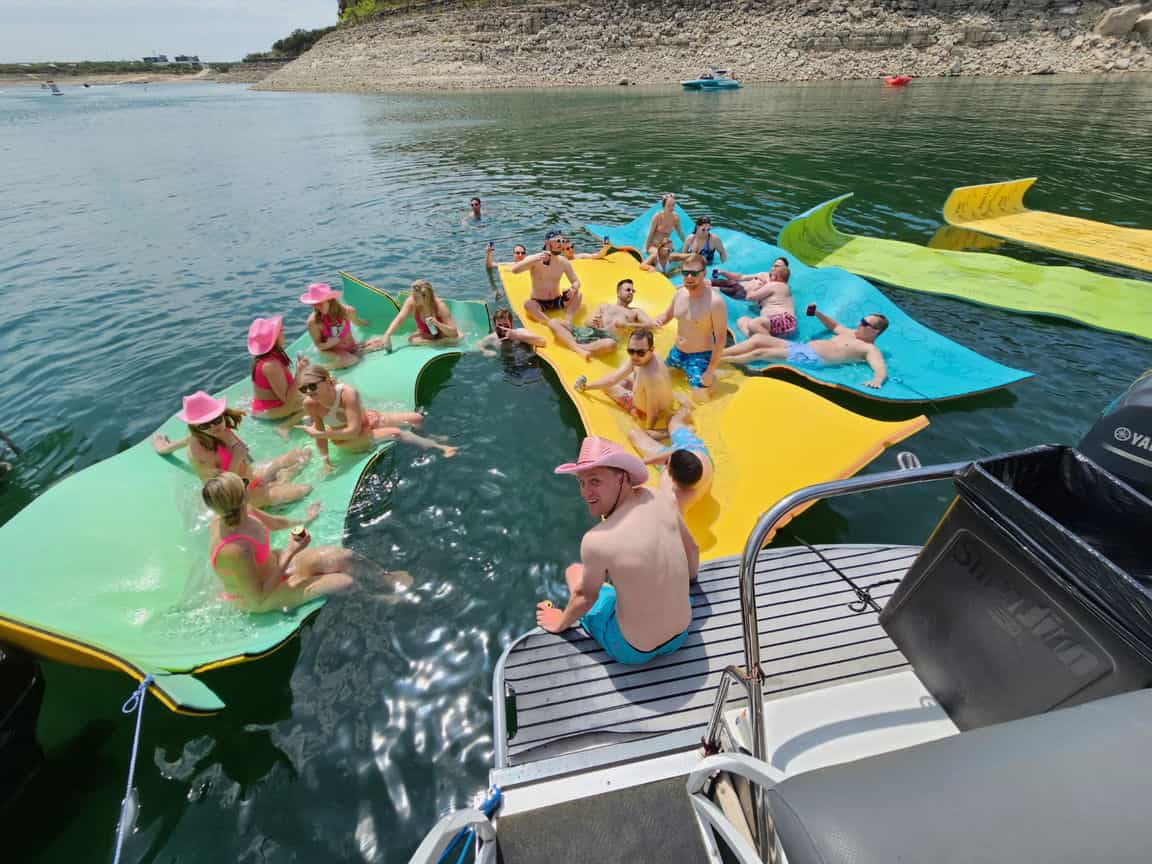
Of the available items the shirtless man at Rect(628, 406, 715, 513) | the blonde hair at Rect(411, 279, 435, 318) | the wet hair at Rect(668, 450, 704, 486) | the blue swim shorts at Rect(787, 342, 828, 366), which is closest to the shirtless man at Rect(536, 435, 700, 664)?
the shirtless man at Rect(628, 406, 715, 513)

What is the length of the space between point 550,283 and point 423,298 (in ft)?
7.04

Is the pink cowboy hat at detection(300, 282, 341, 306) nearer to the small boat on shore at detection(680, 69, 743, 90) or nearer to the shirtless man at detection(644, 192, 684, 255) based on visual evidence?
Answer: the shirtless man at detection(644, 192, 684, 255)

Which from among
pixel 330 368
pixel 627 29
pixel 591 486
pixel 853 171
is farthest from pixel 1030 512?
pixel 627 29

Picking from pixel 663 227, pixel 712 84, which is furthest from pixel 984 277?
pixel 712 84

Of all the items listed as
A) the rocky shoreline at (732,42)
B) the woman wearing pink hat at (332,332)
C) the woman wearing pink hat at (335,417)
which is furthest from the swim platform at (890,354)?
the rocky shoreline at (732,42)

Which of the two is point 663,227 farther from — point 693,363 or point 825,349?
point 693,363

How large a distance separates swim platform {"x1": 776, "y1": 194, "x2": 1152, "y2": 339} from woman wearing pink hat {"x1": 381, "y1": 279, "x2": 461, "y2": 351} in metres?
7.79

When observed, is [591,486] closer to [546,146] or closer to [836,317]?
[836,317]

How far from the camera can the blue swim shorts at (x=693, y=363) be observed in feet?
22.7

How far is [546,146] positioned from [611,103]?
1868 centimetres

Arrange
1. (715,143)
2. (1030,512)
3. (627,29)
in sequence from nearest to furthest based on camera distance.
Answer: (1030,512)
(715,143)
(627,29)

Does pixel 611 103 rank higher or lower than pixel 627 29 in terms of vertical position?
lower

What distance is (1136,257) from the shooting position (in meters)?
10.7

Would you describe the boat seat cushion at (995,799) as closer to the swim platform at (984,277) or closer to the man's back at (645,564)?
the man's back at (645,564)
